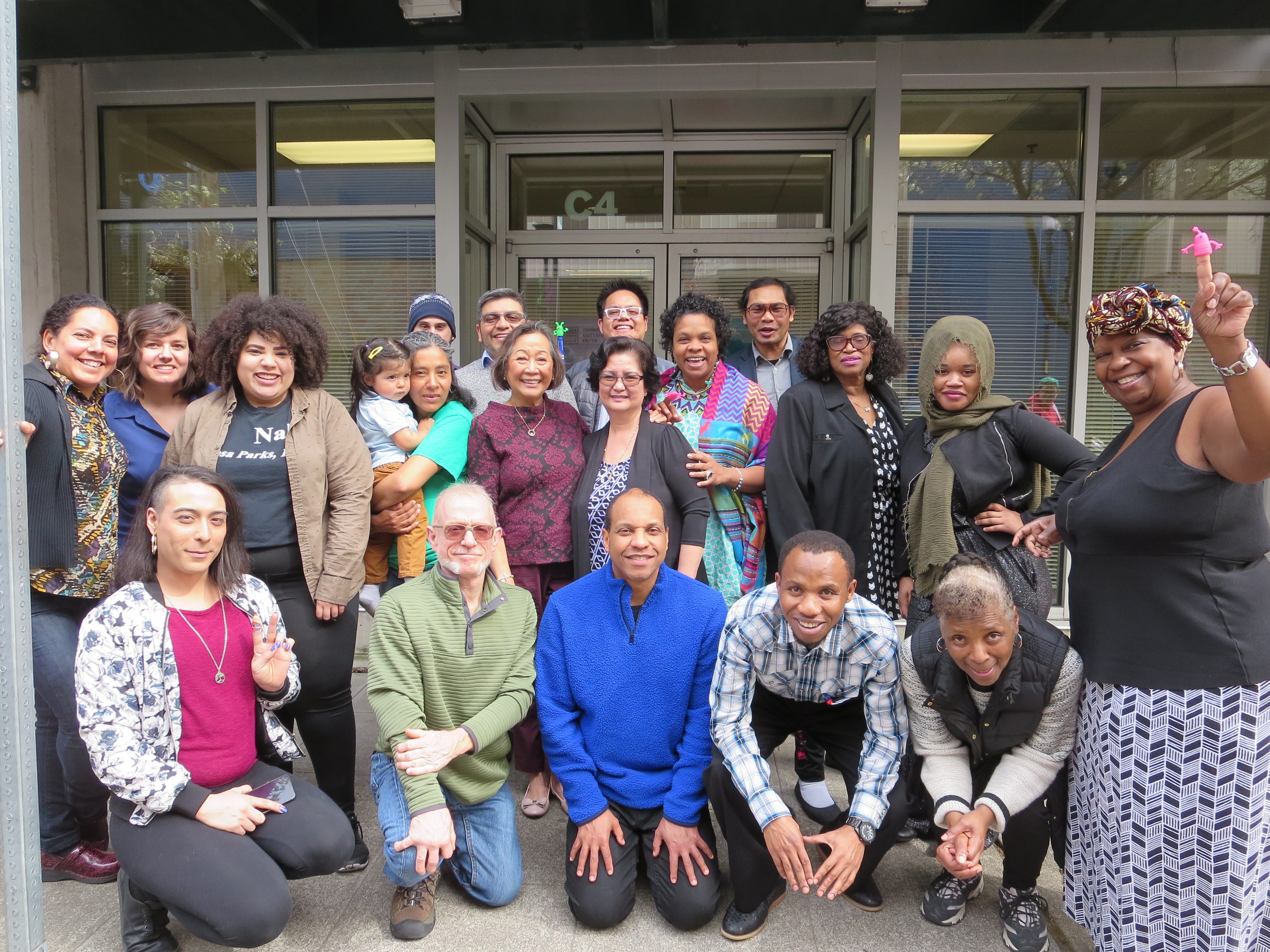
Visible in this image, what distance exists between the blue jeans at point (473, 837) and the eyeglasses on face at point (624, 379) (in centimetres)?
155

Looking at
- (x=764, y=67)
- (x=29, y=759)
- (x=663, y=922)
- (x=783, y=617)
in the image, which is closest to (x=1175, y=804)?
(x=783, y=617)

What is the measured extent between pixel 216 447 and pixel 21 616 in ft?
2.58

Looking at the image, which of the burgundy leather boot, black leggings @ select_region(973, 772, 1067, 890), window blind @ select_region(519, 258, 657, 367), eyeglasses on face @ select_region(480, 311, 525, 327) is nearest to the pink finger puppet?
black leggings @ select_region(973, 772, 1067, 890)

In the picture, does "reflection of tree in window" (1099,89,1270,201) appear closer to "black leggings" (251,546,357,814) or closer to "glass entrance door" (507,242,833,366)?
"glass entrance door" (507,242,833,366)

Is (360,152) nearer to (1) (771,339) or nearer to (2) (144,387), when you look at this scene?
(2) (144,387)

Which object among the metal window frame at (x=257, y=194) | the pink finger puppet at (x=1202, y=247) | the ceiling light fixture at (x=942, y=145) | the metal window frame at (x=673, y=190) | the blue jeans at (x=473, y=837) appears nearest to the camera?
the pink finger puppet at (x=1202, y=247)

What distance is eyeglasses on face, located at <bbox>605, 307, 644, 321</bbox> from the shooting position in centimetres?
383

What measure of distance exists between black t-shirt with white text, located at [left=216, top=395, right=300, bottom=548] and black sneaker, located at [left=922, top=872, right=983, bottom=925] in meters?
2.37

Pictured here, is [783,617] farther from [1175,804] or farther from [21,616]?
[21,616]

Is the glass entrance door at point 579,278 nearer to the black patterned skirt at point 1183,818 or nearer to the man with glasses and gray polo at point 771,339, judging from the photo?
the man with glasses and gray polo at point 771,339

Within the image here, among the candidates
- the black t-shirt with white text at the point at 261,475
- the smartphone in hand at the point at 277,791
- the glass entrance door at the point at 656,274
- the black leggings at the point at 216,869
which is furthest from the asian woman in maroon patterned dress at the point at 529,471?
the glass entrance door at the point at 656,274

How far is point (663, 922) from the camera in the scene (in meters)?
2.61

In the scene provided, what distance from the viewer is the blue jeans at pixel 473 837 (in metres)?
2.61

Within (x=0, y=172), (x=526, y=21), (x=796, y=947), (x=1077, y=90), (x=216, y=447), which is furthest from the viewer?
(x=1077, y=90)
